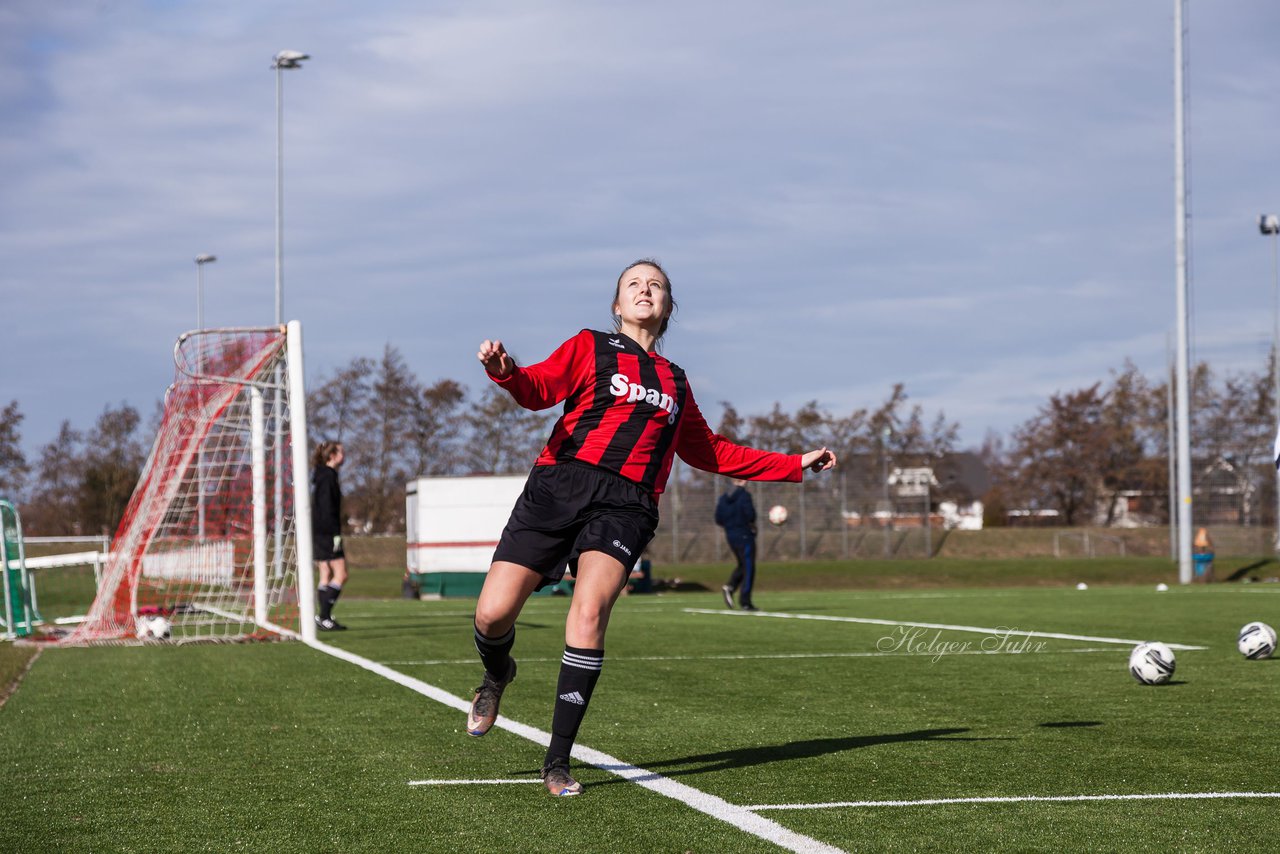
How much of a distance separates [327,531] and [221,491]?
1618 millimetres

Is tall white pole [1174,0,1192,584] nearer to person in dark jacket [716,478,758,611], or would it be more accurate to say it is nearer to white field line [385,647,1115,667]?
person in dark jacket [716,478,758,611]

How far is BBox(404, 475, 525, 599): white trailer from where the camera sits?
31.7 metres

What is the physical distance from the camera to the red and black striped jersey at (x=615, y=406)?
5.55 m

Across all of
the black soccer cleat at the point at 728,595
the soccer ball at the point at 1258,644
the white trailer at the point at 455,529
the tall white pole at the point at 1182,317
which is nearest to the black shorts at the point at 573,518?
the soccer ball at the point at 1258,644

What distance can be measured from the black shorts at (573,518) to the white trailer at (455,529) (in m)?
25.9

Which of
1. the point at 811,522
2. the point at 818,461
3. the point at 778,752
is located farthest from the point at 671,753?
the point at 811,522

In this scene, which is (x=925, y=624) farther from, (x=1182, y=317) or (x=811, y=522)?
(x=811, y=522)

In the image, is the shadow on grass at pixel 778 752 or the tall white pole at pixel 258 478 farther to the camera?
the tall white pole at pixel 258 478

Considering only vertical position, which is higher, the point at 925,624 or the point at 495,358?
the point at 495,358

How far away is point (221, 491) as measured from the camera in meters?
15.5

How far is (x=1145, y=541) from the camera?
4966cm

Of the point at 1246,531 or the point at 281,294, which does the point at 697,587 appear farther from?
the point at 1246,531

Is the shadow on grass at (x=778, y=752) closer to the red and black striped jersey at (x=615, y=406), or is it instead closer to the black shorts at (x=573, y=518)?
the black shorts at (x=573, y=518)

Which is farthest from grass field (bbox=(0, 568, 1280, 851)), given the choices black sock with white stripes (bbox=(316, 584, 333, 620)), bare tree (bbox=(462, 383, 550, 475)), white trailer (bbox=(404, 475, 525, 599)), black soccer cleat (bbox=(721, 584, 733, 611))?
bare tree (bbox=(462, 383, 550, 475))
